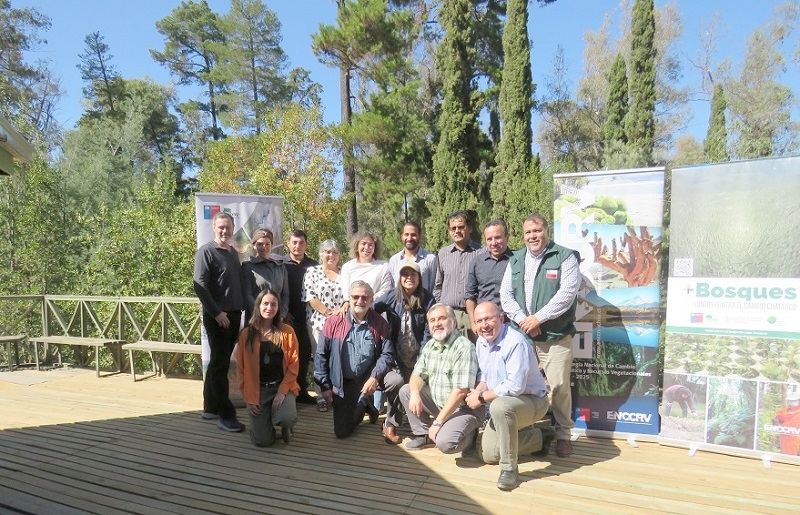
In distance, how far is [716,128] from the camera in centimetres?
1862

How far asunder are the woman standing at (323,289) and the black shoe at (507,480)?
5.65 feet

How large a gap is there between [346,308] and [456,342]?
97cm

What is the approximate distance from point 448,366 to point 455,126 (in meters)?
11.0

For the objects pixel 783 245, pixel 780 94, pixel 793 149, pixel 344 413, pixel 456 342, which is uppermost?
pixel 780 94

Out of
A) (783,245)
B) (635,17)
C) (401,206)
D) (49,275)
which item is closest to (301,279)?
(783,245)

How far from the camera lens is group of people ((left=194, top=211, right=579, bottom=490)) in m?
3.06

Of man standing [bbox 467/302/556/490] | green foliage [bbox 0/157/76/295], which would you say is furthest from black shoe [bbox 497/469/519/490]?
green foliage [bbox 0/157/76/295]

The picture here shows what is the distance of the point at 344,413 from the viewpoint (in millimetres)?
3574

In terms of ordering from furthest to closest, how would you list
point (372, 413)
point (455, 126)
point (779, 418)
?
point (455, 126) → point (372, 413) → point (779, 418)

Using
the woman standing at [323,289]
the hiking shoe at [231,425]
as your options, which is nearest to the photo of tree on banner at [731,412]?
the woman standing at [323,289]

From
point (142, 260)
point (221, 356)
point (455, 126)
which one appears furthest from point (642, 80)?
point (221, 356)

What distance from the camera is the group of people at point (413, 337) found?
3.06 meters

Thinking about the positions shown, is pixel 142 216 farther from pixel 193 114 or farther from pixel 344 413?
pixel 193 114

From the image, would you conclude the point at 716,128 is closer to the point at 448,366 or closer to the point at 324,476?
the point at 448,366
